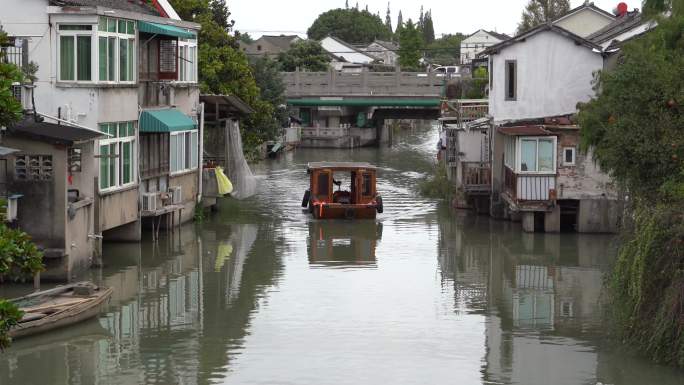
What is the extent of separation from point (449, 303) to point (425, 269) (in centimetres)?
449

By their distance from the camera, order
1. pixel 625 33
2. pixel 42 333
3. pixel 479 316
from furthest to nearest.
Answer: pixel 625 33, pixel 479 316, pixel 42 333

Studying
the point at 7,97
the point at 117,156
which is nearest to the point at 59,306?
the point at 117,156

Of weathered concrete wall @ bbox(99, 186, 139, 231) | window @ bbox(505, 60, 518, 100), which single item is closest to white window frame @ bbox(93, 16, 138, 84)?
weathered concrete wall @ bbox(99, 186, 139, 231)

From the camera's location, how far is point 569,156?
35.8m

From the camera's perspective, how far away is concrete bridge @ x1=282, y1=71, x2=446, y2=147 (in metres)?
73.6

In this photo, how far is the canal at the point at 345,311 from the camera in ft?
66.4

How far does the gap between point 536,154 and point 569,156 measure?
0.91m

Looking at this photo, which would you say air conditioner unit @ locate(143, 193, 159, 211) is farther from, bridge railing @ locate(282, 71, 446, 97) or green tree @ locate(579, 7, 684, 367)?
bridge railing @ locate(282, 71, 446, 97)

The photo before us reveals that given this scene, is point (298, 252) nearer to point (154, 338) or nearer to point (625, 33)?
point (154, 338)

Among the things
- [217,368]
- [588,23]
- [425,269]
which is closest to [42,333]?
[217,368]

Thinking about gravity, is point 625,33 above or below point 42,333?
above

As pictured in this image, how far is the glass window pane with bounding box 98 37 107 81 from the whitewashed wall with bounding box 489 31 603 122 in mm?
14482

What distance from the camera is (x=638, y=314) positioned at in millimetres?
19375

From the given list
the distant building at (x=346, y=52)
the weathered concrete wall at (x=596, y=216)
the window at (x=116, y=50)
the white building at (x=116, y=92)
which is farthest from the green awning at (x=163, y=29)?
the distant building at (x=346, y=52)
